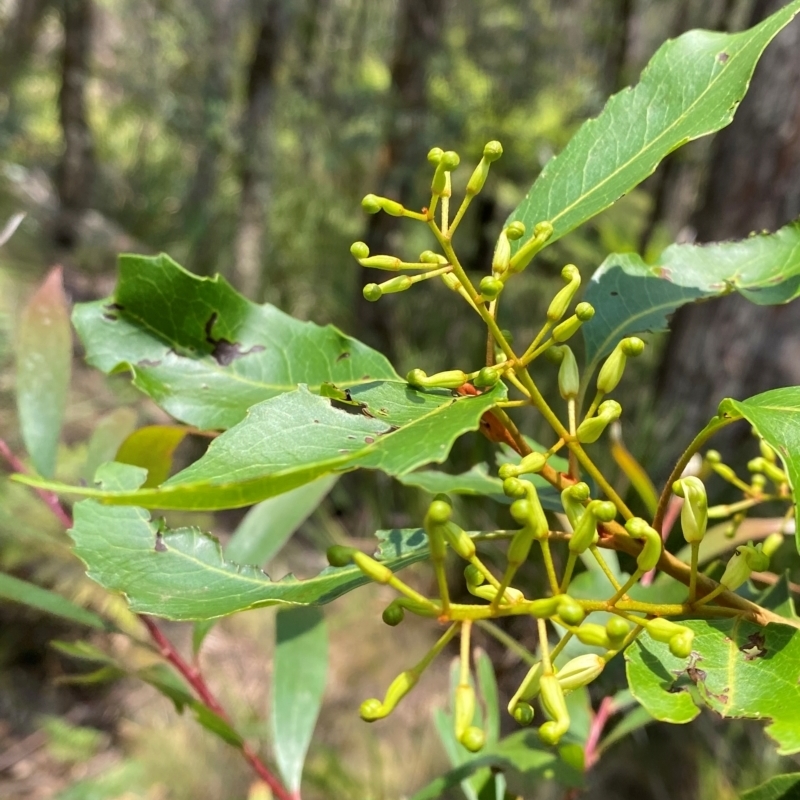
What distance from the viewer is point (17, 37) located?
2.92 metres

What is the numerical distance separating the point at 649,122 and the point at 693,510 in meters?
0.22

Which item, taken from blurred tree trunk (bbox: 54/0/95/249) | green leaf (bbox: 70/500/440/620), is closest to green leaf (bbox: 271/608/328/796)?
green leaf (bbox: 70/500/440/620)

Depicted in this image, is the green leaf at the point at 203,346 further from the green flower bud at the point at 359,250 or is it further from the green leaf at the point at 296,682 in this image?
the green leaf at the point at 296,682

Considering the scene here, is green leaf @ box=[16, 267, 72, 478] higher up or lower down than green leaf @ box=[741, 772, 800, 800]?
higher up

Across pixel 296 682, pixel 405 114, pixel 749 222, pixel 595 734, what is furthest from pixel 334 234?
pixel 595 734

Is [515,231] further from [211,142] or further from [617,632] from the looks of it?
[211,142]

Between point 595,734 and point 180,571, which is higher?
point 180,571

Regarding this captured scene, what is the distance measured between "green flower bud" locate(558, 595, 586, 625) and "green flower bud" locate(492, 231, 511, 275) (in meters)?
0.15

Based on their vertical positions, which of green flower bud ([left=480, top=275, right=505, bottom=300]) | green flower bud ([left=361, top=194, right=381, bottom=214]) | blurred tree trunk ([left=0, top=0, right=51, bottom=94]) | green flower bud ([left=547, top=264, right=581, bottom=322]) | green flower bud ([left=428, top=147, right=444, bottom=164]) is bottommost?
green flower bud ([left=547, top=264, right=581, bottom=322])

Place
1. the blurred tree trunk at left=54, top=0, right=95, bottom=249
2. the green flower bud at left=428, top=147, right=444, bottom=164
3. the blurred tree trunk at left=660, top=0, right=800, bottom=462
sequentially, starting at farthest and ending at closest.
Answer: the blurred tree trunk at left=54, top=0, right=95, bottom=249 < the blurred tree trunk at left=660, top=0, right=800, bottom=462 < the green flower bud at left=428, top=147, right=444, bottom=164

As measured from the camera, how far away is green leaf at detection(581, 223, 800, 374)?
41 centimetres

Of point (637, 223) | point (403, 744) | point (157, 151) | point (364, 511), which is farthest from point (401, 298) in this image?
point (157, 151)

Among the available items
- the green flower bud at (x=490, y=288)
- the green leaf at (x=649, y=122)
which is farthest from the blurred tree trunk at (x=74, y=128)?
the green flower bud at (x=490, y=288)

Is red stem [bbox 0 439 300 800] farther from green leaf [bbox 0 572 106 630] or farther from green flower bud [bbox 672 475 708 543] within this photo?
green flower bud [bbox 672 475 708 543]
